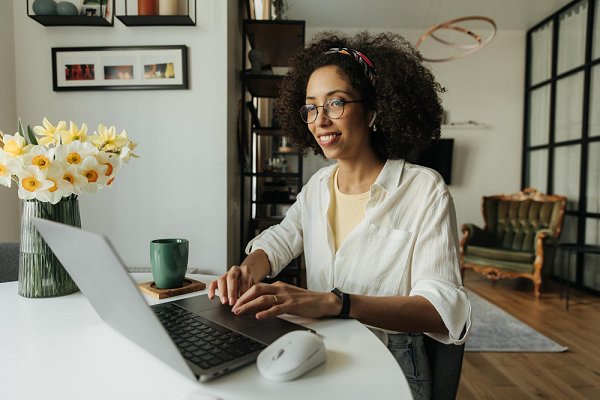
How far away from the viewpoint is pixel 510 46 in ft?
18.2

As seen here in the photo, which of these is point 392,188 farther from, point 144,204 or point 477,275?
point 477,275

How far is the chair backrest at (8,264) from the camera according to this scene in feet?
4.27

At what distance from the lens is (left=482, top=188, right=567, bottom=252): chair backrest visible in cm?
448

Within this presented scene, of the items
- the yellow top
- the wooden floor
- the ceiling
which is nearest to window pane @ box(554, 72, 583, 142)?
the ceiling

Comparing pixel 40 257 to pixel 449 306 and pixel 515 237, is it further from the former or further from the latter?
pixel 515 237

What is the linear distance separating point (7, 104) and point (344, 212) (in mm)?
1899

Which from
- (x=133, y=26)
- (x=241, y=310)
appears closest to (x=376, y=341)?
(x=241, y=310)

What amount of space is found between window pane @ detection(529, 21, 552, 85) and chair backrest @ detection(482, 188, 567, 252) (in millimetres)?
1580

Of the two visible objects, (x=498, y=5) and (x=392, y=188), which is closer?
(x=392, y=188)

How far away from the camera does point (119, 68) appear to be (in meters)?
2.12

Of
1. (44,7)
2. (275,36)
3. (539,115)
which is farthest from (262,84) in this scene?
(539,115)

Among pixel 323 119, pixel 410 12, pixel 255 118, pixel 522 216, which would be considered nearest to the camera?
pixel 323 119

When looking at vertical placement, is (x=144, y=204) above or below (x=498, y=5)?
below

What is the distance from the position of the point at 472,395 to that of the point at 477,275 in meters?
3.26
